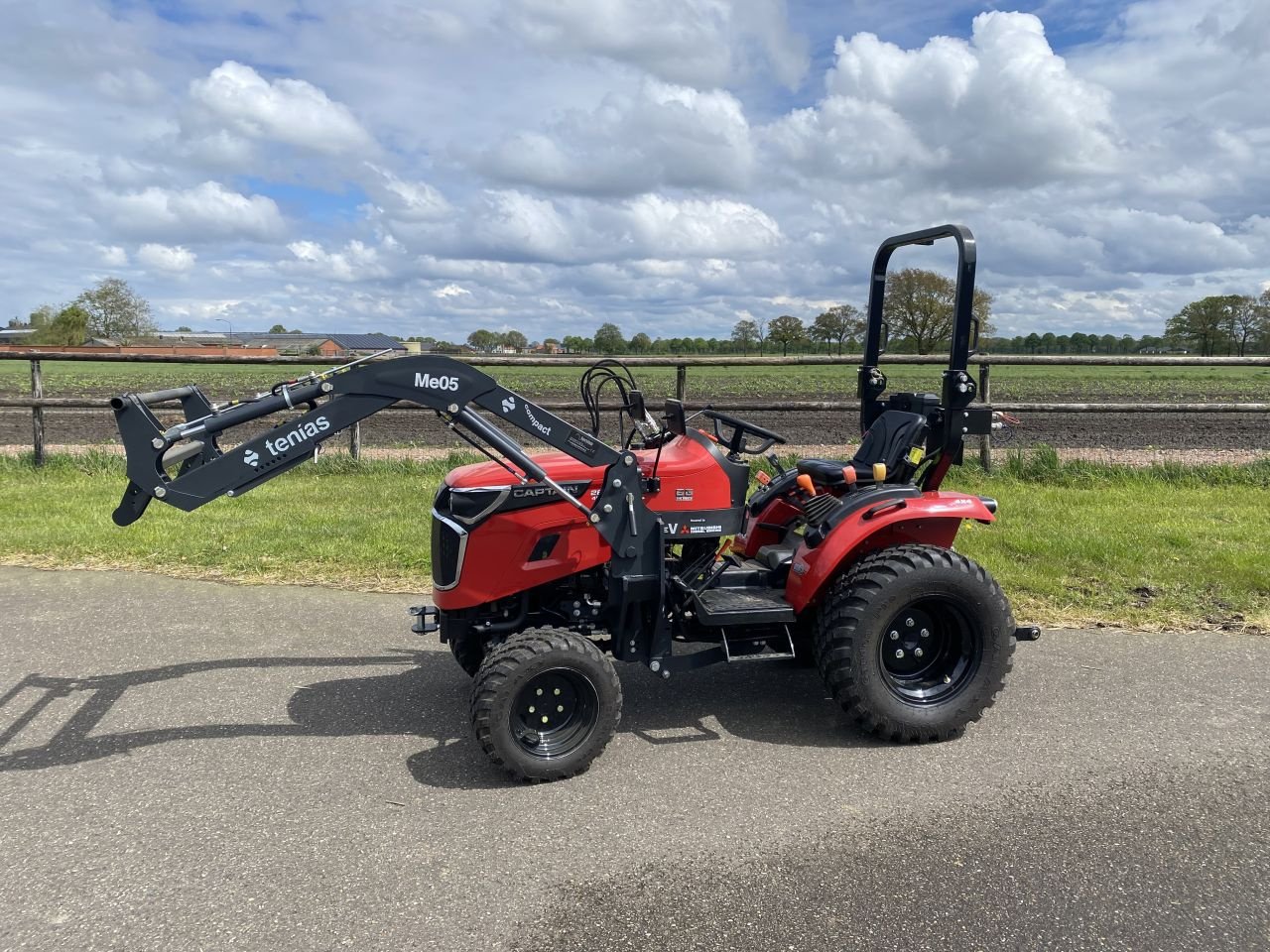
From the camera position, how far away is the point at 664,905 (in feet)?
8.98

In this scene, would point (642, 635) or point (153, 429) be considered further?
point (642, 635)

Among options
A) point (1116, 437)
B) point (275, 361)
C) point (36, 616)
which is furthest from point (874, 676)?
point (1116, 437)

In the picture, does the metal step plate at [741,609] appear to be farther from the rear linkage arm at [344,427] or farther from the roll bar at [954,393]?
the roll bar at [954,393]

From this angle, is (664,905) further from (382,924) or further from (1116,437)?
(1116,437)

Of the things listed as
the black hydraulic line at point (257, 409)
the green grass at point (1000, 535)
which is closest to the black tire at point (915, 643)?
the green grass at point (1000, 535)

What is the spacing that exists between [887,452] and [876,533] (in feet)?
1.62

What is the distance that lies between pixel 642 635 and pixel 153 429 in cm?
207

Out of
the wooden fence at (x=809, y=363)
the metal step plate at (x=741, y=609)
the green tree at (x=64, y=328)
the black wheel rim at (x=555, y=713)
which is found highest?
the green tree at (x=64, y=328)

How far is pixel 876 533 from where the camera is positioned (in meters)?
4.08

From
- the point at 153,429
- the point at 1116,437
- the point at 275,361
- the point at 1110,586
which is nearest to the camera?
the point at 153,429

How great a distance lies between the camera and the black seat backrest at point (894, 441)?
4.24 m

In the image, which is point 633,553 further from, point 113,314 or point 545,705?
point 113,314

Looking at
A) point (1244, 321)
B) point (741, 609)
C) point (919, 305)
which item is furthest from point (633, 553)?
point (1244, 321)

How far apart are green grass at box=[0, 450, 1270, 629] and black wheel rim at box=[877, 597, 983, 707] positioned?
1.66 meters
